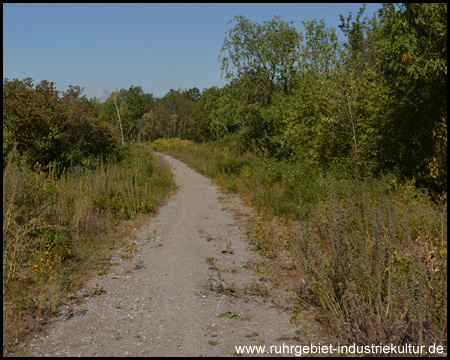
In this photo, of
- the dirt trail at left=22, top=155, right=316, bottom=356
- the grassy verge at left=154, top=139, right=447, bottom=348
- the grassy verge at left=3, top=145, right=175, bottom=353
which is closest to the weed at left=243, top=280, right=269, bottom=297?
the dirt trail at left=22, top=155, right=316, bottom=356

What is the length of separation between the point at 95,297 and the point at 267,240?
3673 millimetres

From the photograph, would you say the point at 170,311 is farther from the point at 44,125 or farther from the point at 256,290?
the point at 44,125

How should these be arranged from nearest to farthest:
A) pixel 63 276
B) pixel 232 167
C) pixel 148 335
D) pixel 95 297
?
pixel 148 335 < pixel 95 297 < pixel 63 276 < pixel 232 167

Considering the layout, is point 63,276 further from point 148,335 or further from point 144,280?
point 148,335

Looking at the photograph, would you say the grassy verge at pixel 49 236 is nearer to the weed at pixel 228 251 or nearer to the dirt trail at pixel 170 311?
the dirt trail at pixel 170 311

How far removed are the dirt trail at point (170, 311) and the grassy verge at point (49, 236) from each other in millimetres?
358

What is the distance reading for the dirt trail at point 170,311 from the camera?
4.10 meters

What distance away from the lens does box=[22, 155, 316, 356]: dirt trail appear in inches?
161

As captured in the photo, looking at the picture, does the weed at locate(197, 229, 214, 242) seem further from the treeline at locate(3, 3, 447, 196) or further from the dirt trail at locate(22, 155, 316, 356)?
the treeline at locate(3, 3, 447, 196)

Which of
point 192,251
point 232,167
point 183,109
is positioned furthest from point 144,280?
point 183,109

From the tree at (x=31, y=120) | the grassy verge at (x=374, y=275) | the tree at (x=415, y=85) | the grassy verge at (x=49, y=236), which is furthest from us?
the tree at (x=31, y=120)

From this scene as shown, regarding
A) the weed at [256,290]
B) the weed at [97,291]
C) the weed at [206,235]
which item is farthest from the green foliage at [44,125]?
the weed at [256,290]

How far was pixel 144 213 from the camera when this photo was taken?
10.7 meters

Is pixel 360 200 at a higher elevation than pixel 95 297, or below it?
higher
